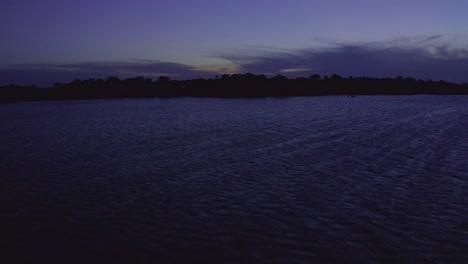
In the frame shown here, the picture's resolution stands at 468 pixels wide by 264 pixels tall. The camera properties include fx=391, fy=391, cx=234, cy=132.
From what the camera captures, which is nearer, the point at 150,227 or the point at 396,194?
the point at 150,227

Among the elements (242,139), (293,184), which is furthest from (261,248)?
(242,139)

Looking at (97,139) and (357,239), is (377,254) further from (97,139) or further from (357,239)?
(97,139)

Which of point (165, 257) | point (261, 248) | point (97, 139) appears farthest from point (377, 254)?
point (97, 139)

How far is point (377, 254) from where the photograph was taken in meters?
14.9

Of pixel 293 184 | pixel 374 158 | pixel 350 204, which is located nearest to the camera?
pixel 350 204

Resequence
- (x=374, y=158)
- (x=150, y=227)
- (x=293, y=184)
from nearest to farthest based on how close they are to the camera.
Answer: (x=150, y=227) < (x=293, y=184) < (x=374, y=158)

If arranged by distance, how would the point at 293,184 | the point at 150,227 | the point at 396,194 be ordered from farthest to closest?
the point at 293,184 < the point at 396,194 < the point at 150,227

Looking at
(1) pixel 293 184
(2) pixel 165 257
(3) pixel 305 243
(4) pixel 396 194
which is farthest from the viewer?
(1) pixel 293 184

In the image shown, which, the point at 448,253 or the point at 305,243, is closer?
the point at 448,253

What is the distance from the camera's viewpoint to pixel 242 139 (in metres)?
48.9

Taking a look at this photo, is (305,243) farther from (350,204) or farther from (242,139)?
(242,139)

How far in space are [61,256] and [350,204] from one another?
1425 centimetres

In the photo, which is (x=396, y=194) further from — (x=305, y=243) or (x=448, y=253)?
(x=305, y=243)

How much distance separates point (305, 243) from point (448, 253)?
211 inches
